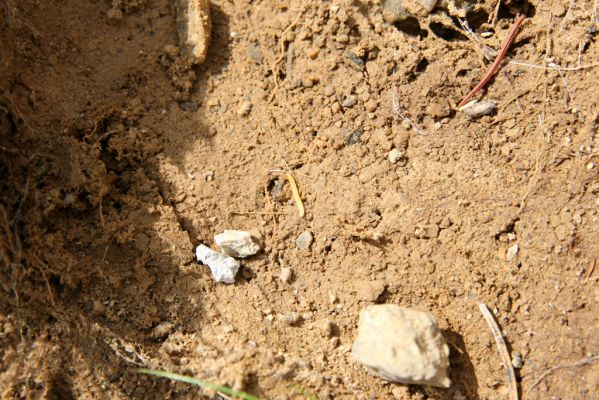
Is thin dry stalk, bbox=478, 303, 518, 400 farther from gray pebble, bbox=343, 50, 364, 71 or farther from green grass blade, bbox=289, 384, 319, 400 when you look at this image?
gray pebble, bbox=343, 50, 364, 71

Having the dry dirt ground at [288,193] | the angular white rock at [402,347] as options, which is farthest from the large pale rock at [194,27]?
the angular white rock at [402,347]

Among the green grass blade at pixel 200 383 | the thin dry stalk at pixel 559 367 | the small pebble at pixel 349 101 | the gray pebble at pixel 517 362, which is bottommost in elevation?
the thin dry stalk at pixel 559 367

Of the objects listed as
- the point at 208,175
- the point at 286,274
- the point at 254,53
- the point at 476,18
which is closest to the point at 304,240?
the point at 286,274

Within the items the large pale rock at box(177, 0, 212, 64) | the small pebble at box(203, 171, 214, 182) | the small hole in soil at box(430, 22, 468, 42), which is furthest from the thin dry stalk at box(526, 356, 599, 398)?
the large pale rock at box(177, 0, 212, 64)

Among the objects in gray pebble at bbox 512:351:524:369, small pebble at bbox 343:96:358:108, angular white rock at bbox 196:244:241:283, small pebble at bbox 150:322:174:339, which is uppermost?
small pebble at bbox 343:96:358:108

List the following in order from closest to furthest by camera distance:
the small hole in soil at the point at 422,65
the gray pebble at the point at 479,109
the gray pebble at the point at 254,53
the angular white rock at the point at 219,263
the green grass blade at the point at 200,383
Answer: the green grass blade at the point at 200,383, the angular white rock at the point at 219,263, the gray pebble at the point at 479,109, the small hole in soil at the point at 422,65, the gray pebble at the point at 254,53

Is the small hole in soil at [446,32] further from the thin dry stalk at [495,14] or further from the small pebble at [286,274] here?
the small pebble at [286,274]
